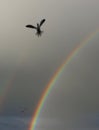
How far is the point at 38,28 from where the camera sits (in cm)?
4144
